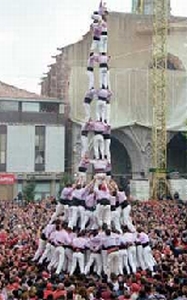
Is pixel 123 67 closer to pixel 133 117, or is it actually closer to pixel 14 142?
pixel 133 117

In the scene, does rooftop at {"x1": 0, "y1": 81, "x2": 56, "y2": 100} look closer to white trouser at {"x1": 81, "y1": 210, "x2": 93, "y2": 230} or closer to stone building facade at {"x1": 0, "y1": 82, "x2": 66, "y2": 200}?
stone building facade at {"x1": 0, "y1": 82, "x2": 66, "y2": 200}

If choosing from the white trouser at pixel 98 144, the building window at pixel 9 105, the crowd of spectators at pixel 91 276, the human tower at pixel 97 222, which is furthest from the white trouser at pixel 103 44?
the building window at pixel 9 105

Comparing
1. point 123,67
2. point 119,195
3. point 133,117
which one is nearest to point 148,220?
point 119,195

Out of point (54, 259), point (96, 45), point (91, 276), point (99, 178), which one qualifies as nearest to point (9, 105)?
point (96, 45)

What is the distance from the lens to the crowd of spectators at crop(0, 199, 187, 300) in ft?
46.9

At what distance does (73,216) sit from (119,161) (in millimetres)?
46299

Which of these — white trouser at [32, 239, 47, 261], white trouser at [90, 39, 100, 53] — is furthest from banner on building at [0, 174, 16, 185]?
white trouser at [32, 239, 47, 261]

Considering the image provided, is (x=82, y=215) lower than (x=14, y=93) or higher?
lower

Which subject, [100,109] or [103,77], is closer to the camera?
[100,109]

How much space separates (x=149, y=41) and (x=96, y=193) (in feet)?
155

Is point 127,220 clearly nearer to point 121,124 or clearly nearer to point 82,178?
point 82,178

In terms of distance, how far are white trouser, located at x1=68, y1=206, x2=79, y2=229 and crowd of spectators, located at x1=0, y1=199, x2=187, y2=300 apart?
4.60 ft

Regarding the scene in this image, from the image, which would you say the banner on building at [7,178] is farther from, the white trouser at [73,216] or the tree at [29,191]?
the white trouser at [73,216]

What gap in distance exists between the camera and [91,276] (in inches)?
813
